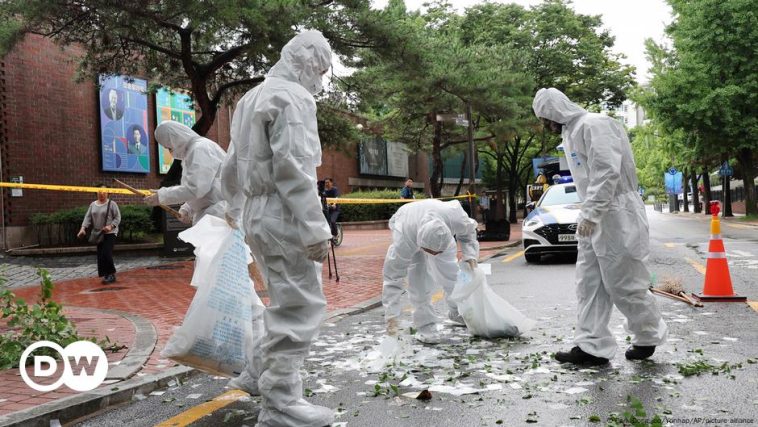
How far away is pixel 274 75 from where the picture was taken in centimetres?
358

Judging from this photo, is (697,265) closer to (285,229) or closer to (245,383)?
(245,383)

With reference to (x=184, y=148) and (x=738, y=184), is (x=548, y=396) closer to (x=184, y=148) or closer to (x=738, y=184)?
(x=184, y=148)

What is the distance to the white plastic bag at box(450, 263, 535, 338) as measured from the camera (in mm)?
5594

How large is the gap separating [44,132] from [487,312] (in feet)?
51.4

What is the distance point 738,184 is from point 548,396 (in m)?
51.2

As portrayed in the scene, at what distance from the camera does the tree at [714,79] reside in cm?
2805

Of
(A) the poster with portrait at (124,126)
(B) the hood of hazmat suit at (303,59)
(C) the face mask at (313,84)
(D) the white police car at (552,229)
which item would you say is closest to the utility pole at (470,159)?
(D) the white police car at (552,229)

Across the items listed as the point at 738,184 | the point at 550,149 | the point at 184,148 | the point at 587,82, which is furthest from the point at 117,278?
the point at 738,184

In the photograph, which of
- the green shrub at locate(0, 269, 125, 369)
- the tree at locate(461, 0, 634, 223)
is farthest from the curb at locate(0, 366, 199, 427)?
the tree at locate(461, 0, 634, 223)

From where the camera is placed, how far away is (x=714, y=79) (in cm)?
2928

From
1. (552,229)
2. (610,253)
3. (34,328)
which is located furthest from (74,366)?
(552,229)

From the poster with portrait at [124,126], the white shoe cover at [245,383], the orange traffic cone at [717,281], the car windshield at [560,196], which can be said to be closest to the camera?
the white shoe cover at [245,383]

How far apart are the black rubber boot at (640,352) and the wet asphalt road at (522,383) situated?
0.24 ft

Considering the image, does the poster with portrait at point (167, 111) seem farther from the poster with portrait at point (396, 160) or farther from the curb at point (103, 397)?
the poster with portrait at point (396, 160)
